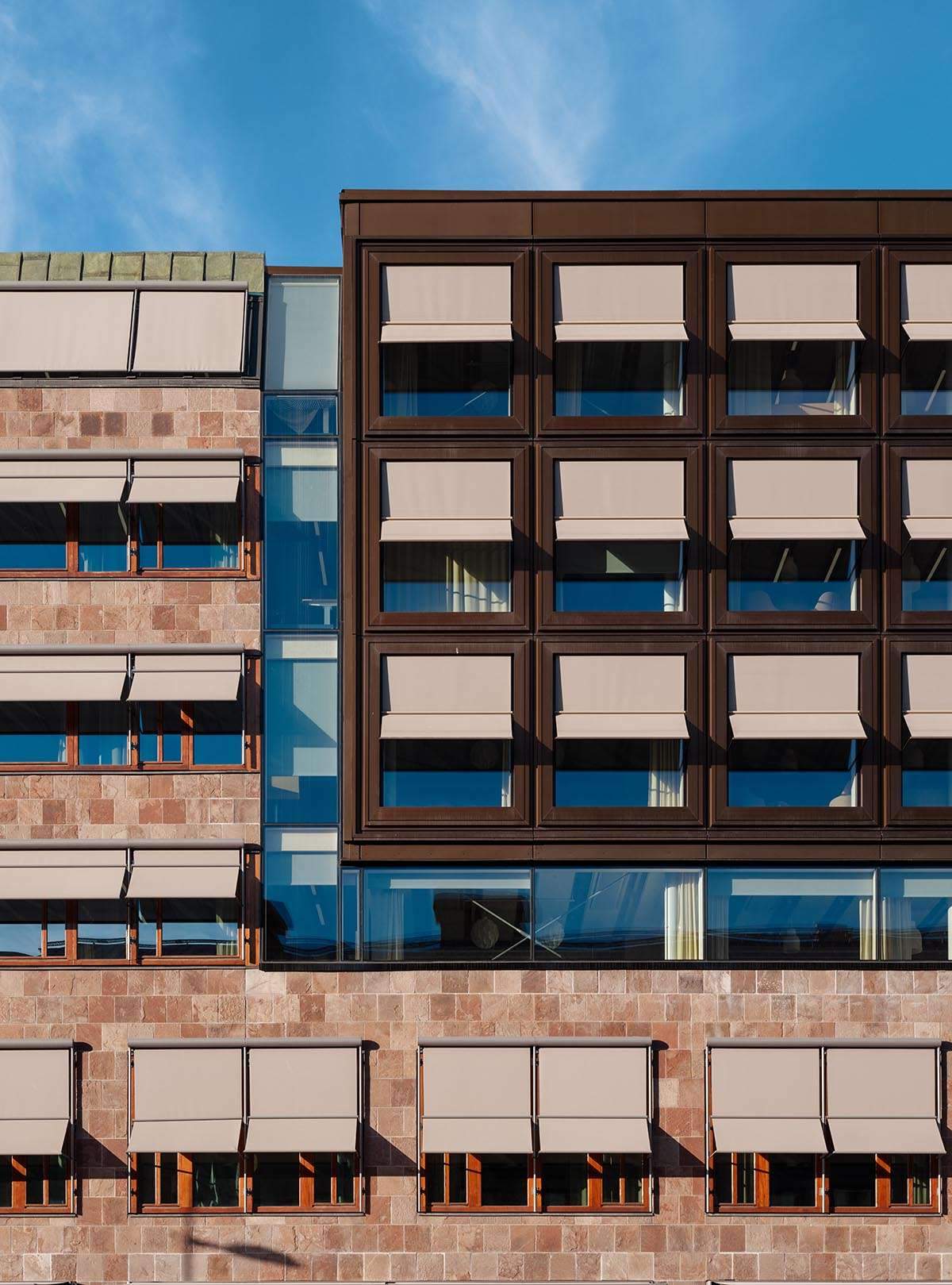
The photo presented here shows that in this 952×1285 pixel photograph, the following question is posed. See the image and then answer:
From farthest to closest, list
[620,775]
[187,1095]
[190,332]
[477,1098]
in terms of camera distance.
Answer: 1. [190,332]
2. [620,775]
3. [187,1095]
4. [477,1098]

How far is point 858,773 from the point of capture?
52.8 feet

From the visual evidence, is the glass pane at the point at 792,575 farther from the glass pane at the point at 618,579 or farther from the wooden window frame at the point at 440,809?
the wooden window frame at the point at 440,809

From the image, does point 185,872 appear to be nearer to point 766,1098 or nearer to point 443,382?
point 443,382

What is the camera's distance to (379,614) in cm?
1625

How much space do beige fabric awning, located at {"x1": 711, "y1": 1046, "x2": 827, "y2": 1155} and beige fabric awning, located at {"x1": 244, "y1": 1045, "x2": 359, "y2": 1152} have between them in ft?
23.3

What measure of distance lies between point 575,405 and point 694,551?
382 cm

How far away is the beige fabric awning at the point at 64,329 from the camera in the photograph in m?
17.0

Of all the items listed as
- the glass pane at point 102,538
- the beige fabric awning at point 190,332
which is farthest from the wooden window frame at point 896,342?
the glass pane at point 102,538

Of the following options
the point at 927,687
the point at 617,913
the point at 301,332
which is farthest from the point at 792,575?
the point at 301,332

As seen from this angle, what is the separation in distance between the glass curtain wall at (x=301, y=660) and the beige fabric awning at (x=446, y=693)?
140 cm

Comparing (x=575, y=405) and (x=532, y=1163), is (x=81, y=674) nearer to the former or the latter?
(x=575, y=405)

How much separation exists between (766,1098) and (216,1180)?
35.9 feet

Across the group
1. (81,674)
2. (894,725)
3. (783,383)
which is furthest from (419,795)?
(783,383)

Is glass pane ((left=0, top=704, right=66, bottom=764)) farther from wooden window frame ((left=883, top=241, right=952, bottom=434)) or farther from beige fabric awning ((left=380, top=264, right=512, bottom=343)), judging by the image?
wooden window frame ((left=883, top=241, right=952, bottom=434))
